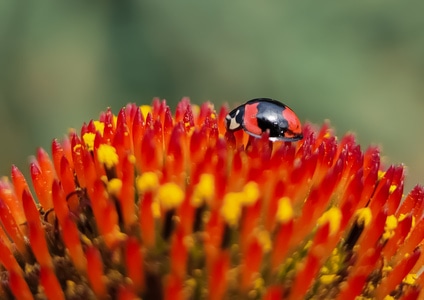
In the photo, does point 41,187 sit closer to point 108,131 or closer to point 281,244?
point 108,131

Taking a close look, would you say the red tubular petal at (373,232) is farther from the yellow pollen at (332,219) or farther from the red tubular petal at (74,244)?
the red tubular petal at (74,244)

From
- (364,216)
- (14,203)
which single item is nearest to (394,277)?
(364,216)

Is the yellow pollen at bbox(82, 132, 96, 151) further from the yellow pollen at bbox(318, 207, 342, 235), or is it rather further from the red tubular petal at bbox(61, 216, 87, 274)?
the yellow pollen at bbox(318, 207, 342, 235)

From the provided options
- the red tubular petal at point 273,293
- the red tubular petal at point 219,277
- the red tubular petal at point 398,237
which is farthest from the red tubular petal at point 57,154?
the red tubular petal at point 398,237

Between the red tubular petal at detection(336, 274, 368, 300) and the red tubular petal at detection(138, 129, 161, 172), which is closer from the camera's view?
the red tubular petal at detection(336, 274, 368, 300)

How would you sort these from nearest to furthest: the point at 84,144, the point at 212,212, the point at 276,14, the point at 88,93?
the point at 212,212 < the point at 84,144 < the point at 88,93 < the point at 276,14

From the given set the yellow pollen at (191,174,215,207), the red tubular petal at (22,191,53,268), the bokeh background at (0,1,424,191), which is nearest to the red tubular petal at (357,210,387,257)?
the yellow pollen at (191,174,215,207)

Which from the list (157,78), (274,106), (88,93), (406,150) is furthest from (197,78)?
(274,106)

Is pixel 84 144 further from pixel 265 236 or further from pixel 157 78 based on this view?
pixel 157 78
